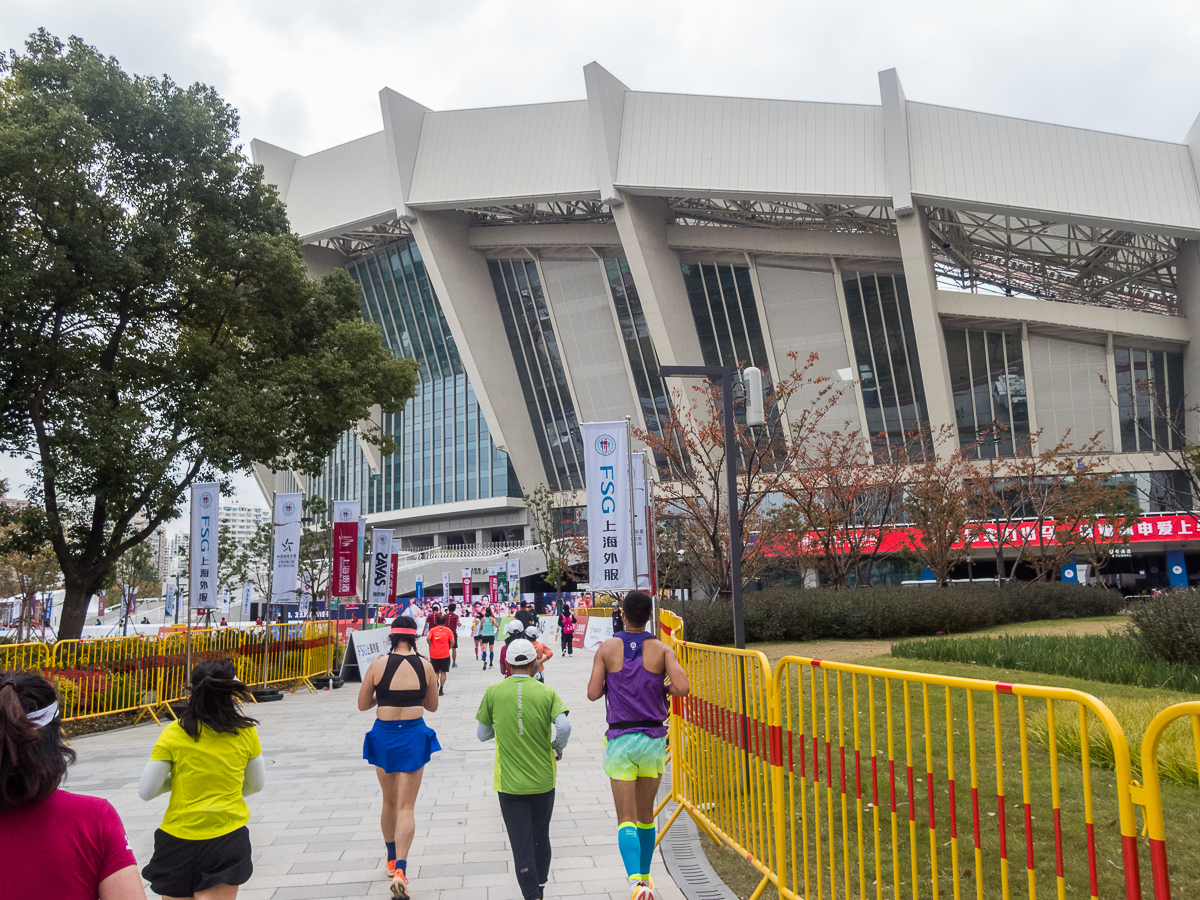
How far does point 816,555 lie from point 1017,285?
1491 inches

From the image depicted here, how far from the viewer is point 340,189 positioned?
5012cm

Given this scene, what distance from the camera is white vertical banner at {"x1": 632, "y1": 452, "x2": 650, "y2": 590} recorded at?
11180 mm

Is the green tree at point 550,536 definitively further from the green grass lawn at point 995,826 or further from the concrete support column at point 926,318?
the green grass lawn at point 995,826

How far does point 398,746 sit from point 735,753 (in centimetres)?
235

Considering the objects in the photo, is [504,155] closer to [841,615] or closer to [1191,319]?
[841,615]

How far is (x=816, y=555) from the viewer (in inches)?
1110

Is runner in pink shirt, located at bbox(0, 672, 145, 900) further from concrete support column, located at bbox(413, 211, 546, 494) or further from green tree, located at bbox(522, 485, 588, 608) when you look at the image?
concrete support column, located at bbox(413, 211, 546, 494)

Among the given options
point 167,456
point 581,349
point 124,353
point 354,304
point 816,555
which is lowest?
point 816,555

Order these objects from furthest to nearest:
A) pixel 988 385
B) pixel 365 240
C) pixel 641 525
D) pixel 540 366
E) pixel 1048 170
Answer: pixel 365 240 → pixel 540 366 → pixel 988 385 → pixel 1048 170 → pixel 641 525

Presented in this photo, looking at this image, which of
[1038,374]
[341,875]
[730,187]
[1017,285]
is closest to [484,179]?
[730,187]

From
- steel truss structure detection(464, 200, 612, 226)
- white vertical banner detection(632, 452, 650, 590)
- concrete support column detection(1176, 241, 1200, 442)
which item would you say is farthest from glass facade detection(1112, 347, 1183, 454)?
white vertical banner detection(632, 452, 650, 590)

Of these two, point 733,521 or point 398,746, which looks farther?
point 733,521

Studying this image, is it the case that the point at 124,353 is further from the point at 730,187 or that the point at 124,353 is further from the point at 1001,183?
the point at 1001,183

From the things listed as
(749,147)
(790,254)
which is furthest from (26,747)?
(790,254)
